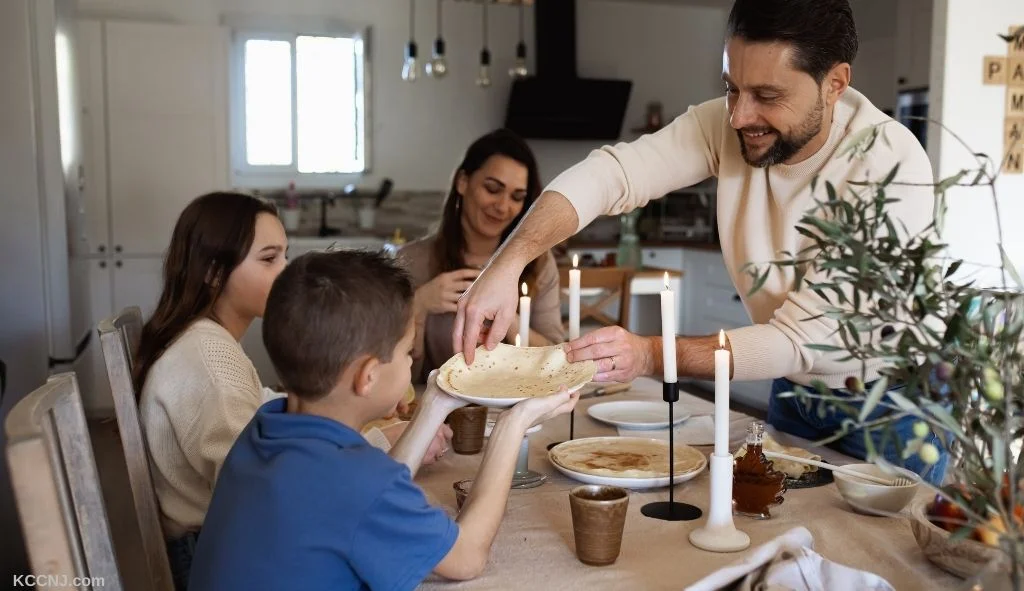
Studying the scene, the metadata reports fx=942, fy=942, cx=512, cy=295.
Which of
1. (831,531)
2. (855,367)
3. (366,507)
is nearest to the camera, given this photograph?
(366,507)

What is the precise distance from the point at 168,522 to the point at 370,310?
77 cm

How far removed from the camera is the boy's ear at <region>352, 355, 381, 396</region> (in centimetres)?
127

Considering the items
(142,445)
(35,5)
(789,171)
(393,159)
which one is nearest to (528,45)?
(393,159)

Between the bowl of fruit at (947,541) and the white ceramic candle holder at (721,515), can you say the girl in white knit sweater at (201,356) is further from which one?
the bowl of fruit at (947,541)

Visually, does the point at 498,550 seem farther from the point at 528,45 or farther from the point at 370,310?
the point at 528,45

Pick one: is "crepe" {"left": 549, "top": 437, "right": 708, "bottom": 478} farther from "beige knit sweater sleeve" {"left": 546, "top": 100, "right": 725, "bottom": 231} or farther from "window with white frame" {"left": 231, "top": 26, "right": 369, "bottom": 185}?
"window with white frame" {"left": 231, "top": 26, "right": 369, "bottom": 185}

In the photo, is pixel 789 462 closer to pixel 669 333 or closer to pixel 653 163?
pixel 669 333

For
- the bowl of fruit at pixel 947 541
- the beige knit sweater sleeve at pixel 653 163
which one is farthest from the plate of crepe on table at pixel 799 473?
the beige knit sweater sleeve at pixel 653 163

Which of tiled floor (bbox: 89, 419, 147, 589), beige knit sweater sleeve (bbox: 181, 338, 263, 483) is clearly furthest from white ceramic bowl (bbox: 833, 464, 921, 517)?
tiled floor (bbox: 89, 419, 147, 589)

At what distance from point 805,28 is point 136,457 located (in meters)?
1.43

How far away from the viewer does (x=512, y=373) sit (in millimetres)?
1693

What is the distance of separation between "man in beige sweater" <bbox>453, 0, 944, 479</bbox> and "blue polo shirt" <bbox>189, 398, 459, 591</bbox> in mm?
562

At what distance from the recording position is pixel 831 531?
1.37m

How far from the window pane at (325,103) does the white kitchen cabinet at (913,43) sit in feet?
12.1
